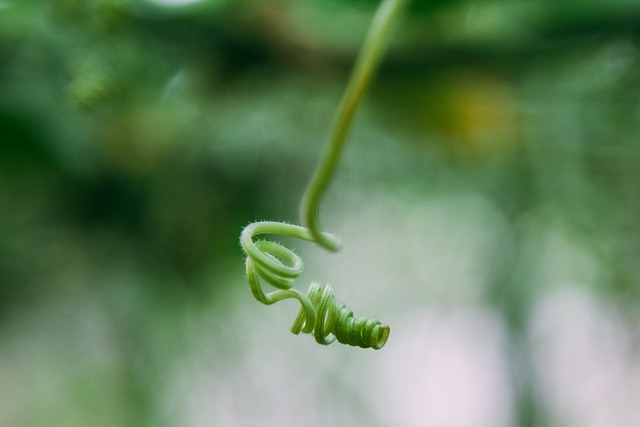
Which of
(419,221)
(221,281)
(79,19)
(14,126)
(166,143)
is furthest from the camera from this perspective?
(419,221)

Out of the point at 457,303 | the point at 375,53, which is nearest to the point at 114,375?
the point at 457,303

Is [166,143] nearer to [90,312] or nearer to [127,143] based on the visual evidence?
[127,143]

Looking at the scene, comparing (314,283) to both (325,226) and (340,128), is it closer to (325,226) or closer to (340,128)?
(340,128)

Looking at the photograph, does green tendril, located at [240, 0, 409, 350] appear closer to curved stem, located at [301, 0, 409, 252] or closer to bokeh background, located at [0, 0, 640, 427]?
curved stem, located at [301, 0, 409, 252]

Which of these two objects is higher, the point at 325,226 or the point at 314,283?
the point at 314,283

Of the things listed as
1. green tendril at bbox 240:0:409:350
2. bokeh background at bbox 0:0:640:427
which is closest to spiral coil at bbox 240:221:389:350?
green tendril at bbox 240:0:409:350

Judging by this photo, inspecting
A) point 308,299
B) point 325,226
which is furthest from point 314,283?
point 325,226

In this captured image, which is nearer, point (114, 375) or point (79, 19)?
point (79, 19)
